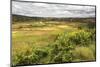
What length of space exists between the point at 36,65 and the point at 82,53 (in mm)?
673

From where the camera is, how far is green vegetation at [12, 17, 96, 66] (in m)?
2.55

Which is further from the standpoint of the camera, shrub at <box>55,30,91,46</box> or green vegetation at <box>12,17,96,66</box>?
shrub at <box>55,30,91,46</box>

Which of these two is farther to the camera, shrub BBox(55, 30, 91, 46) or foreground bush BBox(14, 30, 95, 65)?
shrub BBox(55, 30, 91, 46)

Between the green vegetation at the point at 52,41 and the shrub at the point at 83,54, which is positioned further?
the shrub at the point at 83,54

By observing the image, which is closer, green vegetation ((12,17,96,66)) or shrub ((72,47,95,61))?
green vegetation ((12,17,96,66))

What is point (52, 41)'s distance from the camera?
2707 mm

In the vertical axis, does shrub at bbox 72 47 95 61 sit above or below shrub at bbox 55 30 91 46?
below

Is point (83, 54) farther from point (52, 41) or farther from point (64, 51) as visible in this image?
point (52, 41)

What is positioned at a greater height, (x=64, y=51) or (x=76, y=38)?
(x=76, y=38)

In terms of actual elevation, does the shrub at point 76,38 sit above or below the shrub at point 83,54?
above

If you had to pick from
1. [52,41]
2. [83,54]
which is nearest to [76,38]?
[83,54]

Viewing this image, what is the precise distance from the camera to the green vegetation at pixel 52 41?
255 centimetres

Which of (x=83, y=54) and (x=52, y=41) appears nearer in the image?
(x=52, y=41)

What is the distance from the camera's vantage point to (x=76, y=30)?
2.83 metres
